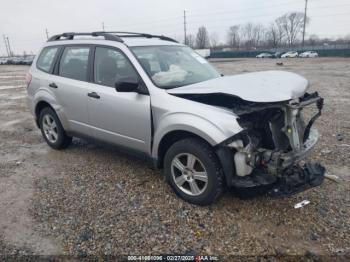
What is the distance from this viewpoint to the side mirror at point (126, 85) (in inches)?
141

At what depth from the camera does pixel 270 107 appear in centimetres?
310

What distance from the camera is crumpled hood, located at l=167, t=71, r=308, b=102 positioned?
304cm

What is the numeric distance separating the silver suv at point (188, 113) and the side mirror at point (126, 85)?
0.01m

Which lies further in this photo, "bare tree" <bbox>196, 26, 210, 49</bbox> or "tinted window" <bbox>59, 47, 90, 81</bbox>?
"bare tree" <bbox>196, 26, 210, 49</bbox>

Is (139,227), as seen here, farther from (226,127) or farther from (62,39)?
(62,39)

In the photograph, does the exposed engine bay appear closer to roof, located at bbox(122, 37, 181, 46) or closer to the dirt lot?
the dirt lot

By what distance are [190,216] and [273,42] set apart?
310 ft

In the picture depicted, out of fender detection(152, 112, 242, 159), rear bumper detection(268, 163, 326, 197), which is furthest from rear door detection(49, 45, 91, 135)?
rear bumper detection(268, 163, 326, 197)

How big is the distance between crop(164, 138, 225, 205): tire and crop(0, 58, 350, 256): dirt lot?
0.16m

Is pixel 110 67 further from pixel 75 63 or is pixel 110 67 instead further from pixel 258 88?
pixel 258 88

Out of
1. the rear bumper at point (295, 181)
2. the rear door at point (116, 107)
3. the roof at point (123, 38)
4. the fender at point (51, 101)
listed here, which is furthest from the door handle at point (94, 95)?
the rear bumper at point (295, 181)

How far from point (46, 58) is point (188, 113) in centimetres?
331

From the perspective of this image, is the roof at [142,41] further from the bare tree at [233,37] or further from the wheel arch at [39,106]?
the bare tree at [233,37]

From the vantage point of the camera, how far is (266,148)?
10.9 ft
